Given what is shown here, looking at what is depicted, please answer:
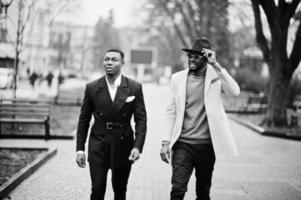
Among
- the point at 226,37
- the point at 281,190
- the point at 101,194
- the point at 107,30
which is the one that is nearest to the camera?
the point at 101,194

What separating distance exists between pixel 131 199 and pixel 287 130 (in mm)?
10681

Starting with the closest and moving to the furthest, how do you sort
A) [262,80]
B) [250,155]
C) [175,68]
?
[250,155], [262,80], [175,68]

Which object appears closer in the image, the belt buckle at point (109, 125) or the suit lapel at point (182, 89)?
the belt buckle at point (109, 125)

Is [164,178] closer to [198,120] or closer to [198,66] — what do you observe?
[198,120]

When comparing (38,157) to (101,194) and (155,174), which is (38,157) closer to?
(155,174)

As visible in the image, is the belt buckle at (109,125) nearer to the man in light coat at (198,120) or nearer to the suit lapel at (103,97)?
the suit lapel at (103,97)

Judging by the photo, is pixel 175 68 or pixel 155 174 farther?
pixel 175 68

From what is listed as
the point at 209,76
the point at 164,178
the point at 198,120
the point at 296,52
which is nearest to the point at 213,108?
the point at 198,120

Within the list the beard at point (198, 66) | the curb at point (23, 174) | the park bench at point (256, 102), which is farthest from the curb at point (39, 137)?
the park bench at point (256, 102)

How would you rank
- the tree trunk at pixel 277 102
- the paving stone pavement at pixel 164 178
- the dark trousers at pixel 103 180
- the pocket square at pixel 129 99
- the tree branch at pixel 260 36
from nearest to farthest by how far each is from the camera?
the dark trousers at pixel 103 180 < the pocket square at pixel 129 99 < the paving stone pavement at pixel 164 178 < the tree trunk at pixel 277 102 < the tree branch at pixel 260 36

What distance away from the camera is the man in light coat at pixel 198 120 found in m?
4.50

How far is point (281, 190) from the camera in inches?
281

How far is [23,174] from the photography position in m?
7.20

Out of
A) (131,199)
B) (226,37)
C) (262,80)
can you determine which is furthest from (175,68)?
(131,199)
